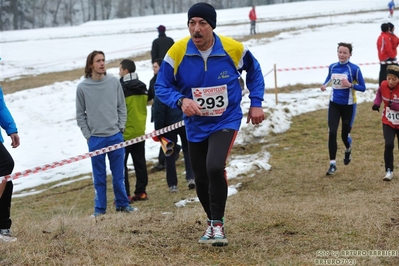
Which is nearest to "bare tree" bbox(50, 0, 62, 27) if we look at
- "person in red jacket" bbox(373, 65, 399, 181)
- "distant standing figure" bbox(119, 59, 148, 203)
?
"distant standing figure" bbox(119, 59, 148, 203)

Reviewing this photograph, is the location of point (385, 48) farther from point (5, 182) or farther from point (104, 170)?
point (5, 182)

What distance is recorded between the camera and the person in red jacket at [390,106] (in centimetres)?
856

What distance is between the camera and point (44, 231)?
19.6 ft

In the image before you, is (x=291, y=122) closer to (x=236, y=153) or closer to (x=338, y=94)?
(x=236, y=153)

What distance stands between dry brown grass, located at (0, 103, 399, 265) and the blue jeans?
51 cm

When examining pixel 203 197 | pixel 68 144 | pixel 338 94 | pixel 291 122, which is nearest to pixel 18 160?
pixel 68 144

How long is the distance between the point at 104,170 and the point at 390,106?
419 cm

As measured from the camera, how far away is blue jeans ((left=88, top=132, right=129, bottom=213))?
7984mm

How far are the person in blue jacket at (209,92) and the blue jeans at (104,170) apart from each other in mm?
2890

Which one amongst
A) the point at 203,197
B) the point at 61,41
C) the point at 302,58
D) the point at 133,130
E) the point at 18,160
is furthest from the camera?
the point at 61,41

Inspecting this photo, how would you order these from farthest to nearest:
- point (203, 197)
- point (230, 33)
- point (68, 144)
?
point (230, 33), point (68, 144), point (203, 197)

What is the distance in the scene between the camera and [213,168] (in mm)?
4980

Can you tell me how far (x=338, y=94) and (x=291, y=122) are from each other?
5418 millimetres

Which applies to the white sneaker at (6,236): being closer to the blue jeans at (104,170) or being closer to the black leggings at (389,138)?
the blue jeans at (104,170)
